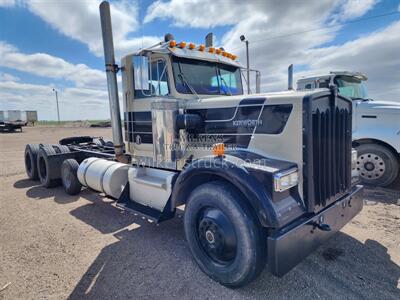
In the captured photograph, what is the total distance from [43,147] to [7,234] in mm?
3322

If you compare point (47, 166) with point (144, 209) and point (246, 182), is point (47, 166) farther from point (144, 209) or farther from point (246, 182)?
point (246, 182)

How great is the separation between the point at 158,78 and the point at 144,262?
2.56 meters

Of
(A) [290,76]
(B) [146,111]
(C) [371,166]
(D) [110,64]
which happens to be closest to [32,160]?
(D) [110,64]

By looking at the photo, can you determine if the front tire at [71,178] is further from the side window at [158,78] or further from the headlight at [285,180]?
the headlight at [285,180]

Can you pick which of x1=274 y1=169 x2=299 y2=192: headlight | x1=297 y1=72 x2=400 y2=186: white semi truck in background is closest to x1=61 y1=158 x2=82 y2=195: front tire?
x1=274 y1=169 x2=299 y2=192: headlight

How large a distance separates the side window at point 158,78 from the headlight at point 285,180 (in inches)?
87.1

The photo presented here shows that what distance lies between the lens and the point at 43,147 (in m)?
7.12

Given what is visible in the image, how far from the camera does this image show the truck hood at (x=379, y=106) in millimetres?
5909

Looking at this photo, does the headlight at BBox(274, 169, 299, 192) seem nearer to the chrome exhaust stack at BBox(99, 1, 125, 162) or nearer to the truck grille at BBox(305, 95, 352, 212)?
the truck grille at BBox(305, 95, 352, 212)

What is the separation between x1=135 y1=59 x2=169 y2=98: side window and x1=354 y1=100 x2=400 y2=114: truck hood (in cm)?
493

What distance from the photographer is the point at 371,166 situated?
6.20 metres

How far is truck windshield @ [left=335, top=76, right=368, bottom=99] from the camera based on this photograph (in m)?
6.77

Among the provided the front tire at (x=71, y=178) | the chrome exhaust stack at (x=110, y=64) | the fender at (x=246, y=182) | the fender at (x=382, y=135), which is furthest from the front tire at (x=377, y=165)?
the front tire at (x=71, y=178)

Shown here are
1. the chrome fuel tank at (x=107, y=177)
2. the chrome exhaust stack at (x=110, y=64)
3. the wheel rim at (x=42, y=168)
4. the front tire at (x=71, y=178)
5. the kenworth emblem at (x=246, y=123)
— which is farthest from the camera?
the wheel rim at (x=42, y=168)
